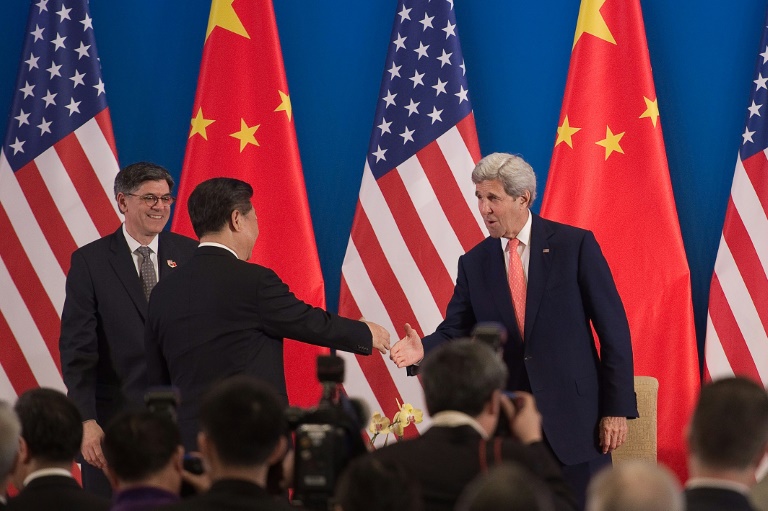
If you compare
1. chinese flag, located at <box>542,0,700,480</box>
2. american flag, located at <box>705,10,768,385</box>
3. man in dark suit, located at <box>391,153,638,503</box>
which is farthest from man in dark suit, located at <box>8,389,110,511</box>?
american flag, located at <box>705,10,768,385</box>

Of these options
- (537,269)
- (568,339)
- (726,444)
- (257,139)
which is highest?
(257,139)

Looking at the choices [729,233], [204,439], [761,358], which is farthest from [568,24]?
[204,439]

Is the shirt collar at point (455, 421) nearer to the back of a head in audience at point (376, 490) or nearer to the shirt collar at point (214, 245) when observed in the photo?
the back of a head in audience at point (376, 490)

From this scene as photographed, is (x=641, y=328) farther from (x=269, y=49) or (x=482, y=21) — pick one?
(x=269, y=49)

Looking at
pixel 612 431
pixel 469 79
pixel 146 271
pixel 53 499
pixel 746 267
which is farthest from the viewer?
pixel 469 79

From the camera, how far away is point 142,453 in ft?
8.60

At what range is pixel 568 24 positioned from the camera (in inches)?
232

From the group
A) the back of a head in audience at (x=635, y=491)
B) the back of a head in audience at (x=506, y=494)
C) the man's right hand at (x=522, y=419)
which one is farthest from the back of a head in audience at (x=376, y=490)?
the man's right hand at (x=522, y=419)

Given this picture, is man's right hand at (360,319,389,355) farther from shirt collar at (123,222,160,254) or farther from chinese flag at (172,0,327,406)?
chinese flag at (172,0,327,406)

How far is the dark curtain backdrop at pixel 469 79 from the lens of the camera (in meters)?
5.71

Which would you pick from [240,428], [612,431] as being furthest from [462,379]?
[612,431]

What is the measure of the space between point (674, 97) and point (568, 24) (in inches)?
25.7

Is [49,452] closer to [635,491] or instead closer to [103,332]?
[635,491]

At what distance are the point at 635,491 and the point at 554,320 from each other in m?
2.60
